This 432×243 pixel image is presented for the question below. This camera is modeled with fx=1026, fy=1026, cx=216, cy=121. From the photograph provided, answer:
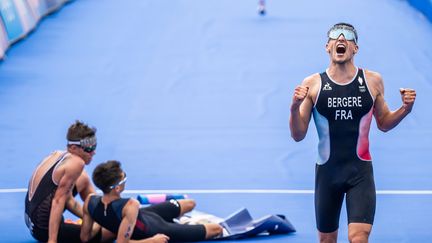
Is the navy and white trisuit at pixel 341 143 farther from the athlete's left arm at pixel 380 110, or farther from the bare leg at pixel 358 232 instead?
the bare leg at pixel 358 232

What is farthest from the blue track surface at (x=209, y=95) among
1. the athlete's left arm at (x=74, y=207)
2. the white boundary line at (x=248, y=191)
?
the athlete's left arm at (x=74, y=207)

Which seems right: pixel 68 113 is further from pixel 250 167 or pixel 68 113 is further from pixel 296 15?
pixel 296 15

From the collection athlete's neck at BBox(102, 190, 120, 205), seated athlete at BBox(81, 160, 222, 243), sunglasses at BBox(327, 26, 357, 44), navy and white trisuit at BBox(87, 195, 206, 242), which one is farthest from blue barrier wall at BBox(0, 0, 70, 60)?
sunglasses at BBox(327, 26, 357, 44)

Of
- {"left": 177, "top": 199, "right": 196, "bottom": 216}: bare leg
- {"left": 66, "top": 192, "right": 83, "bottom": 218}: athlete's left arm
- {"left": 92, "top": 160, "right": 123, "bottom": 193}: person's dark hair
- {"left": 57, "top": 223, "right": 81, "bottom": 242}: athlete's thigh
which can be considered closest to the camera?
{"left": 92, "top": 160, "right": 123, "bottom": 193}: person's dark hair

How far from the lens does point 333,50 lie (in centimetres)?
782

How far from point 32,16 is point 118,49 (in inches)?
82.9

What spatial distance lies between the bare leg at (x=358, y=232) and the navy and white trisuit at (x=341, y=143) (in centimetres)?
26

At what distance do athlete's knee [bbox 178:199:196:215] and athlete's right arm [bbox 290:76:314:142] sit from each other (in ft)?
7.27

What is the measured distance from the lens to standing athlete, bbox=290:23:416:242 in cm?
771

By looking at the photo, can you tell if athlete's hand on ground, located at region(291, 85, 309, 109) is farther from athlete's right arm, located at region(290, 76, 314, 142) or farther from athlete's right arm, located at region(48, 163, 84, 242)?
athlete's right arm, located at region(48, 163, 84, 242)

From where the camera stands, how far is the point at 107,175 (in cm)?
859

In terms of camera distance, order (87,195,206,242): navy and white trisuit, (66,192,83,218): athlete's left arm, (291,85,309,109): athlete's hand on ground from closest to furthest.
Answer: (291,85,309,109): athlete's hand on ground
(87,195,206,242): navy and white trisuit
(66,192,83,218): athlete's left arm

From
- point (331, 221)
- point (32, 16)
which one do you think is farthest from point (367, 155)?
point (32, 16)

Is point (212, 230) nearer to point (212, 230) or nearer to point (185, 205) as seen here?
point (212, 230)
